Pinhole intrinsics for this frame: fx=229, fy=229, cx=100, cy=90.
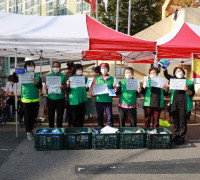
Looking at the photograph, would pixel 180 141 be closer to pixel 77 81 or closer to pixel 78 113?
pixel 78 113

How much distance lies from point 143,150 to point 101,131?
95 cm

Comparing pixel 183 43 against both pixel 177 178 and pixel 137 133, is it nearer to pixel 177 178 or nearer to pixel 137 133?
pixel 137 133

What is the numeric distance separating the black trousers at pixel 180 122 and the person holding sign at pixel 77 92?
83.4 inches

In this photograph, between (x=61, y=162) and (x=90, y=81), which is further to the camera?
(x=90, y=81)

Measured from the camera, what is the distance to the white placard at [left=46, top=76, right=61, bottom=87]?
5.14 metres

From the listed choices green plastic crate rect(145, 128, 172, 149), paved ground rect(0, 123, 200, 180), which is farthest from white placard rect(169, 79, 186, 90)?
paved ground rect(0, 123, 200, 180)

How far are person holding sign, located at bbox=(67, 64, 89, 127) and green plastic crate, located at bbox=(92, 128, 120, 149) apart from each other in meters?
0.93

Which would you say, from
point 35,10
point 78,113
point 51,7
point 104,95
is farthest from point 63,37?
point 35,10

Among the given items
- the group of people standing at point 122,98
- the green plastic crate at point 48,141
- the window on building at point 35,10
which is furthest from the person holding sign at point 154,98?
the window on building at point 35,10

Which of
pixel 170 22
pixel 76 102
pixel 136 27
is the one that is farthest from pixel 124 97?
pixel 136 27

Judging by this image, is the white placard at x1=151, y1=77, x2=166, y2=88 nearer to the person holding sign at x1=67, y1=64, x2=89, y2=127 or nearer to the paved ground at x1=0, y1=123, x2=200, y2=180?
the paved ground at x1=0, y1=123, x2=200, y2=180

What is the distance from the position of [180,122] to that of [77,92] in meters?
2.41

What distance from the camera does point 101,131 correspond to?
191 inches

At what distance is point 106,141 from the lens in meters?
4.71
